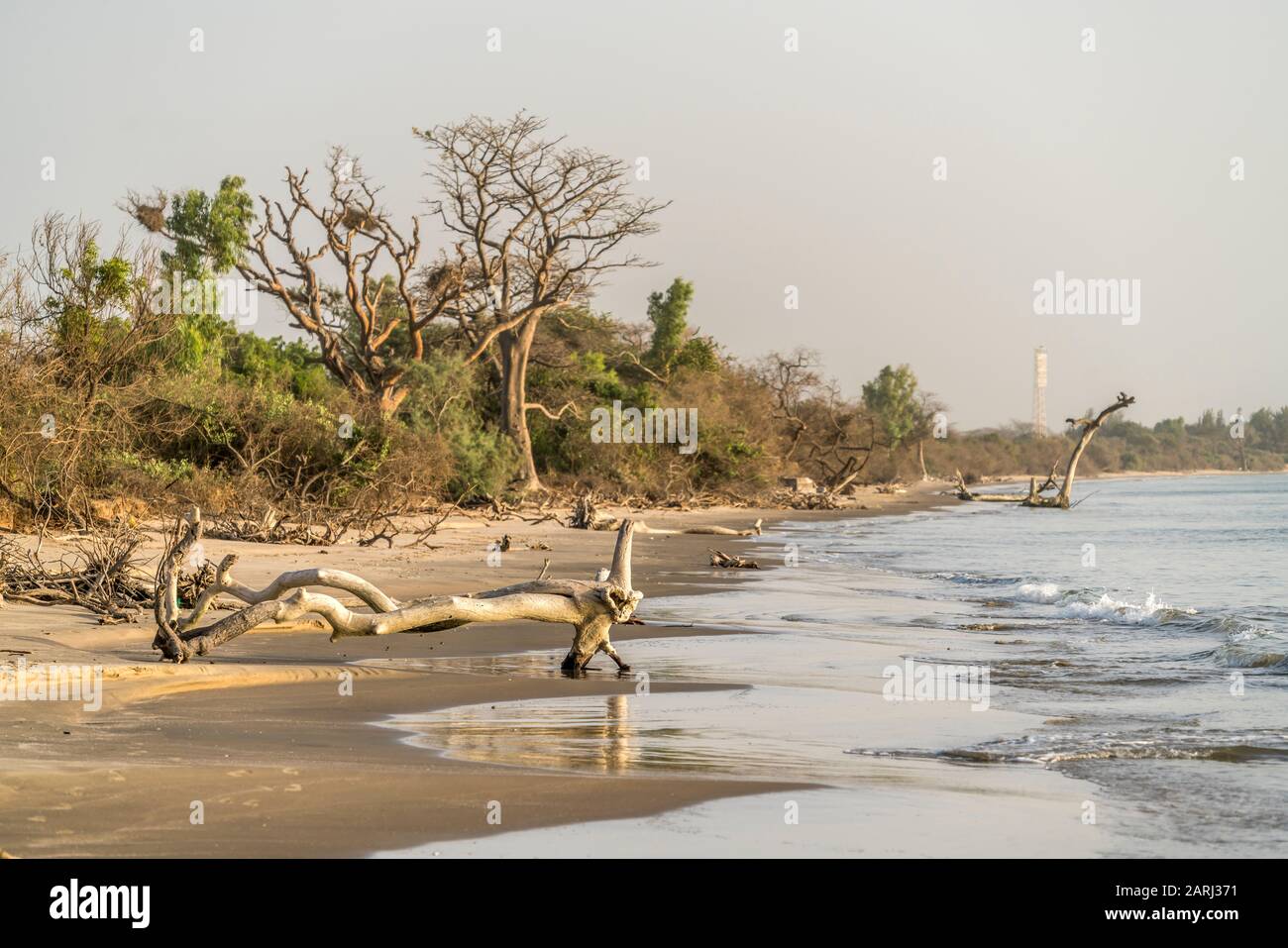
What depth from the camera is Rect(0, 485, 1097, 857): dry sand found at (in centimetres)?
A: 530

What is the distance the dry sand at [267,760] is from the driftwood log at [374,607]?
0.28m

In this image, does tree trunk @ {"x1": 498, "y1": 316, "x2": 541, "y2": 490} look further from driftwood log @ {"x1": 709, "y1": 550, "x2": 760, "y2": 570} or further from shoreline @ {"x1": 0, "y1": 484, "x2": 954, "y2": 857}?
shoreline @ {"x1": 0, "y1": 484, "x2": 954, "y2": 857}

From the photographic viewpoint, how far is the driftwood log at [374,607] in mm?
9289

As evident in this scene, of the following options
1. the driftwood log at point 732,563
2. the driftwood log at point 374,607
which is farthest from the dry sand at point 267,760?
the driftwood log at point 732,563

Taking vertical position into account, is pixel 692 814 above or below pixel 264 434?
below

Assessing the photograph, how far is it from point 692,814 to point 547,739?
1.93 metres

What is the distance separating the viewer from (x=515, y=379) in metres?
38.2

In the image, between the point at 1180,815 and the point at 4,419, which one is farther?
the point at 4,419

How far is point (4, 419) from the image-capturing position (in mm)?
16531

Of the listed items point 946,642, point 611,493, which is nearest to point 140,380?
point 946,642
